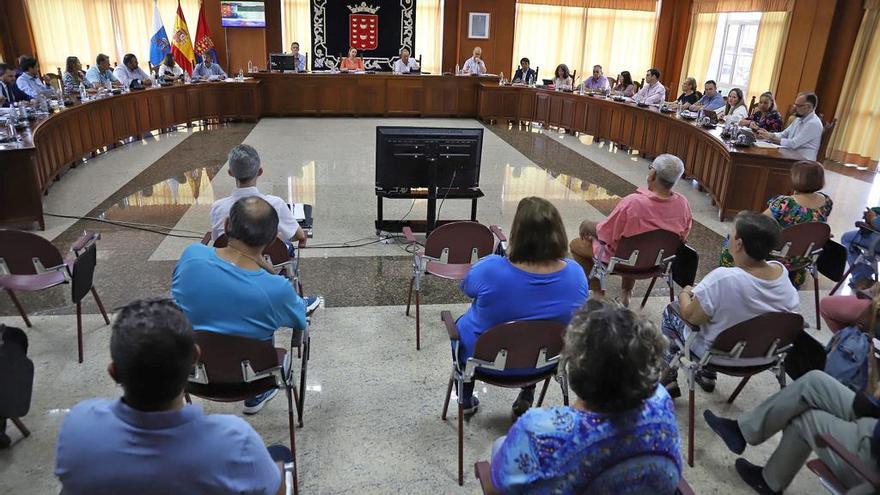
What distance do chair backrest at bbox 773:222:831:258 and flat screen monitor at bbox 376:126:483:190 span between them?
2223 mm

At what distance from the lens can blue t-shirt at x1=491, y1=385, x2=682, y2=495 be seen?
1340 millimetres

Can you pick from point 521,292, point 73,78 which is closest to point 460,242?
point 521,292

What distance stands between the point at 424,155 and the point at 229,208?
1859mm

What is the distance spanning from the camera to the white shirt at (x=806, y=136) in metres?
5.74

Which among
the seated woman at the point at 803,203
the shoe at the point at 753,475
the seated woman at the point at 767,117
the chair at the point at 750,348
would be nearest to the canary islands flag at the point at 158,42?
the seated woman at the point at 767,117

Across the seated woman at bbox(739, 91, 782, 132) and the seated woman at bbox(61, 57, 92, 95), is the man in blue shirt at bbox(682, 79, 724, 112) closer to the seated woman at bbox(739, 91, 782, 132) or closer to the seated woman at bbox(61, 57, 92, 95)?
the seated woman at bbox(739, 91, 782, 132)

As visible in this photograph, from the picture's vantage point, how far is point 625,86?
1009 centimetres

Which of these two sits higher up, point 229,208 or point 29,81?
point 29,81

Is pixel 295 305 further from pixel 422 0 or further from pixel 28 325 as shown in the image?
pixel 422 0

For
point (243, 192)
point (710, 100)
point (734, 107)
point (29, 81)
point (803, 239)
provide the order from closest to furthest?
point (243, 192), point (803, 239), point (29, 81), point (734, 107), point (710, 100)

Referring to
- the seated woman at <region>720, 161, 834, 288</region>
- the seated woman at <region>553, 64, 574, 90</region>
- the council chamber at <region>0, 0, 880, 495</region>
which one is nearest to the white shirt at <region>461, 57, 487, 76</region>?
the seated woman at <region>553, 64, 574, 90</region>

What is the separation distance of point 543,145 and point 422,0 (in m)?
5.67

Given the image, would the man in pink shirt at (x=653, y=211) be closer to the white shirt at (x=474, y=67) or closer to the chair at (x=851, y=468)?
the chair at (x=851, y=468)

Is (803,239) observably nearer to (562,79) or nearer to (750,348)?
(750,348)
